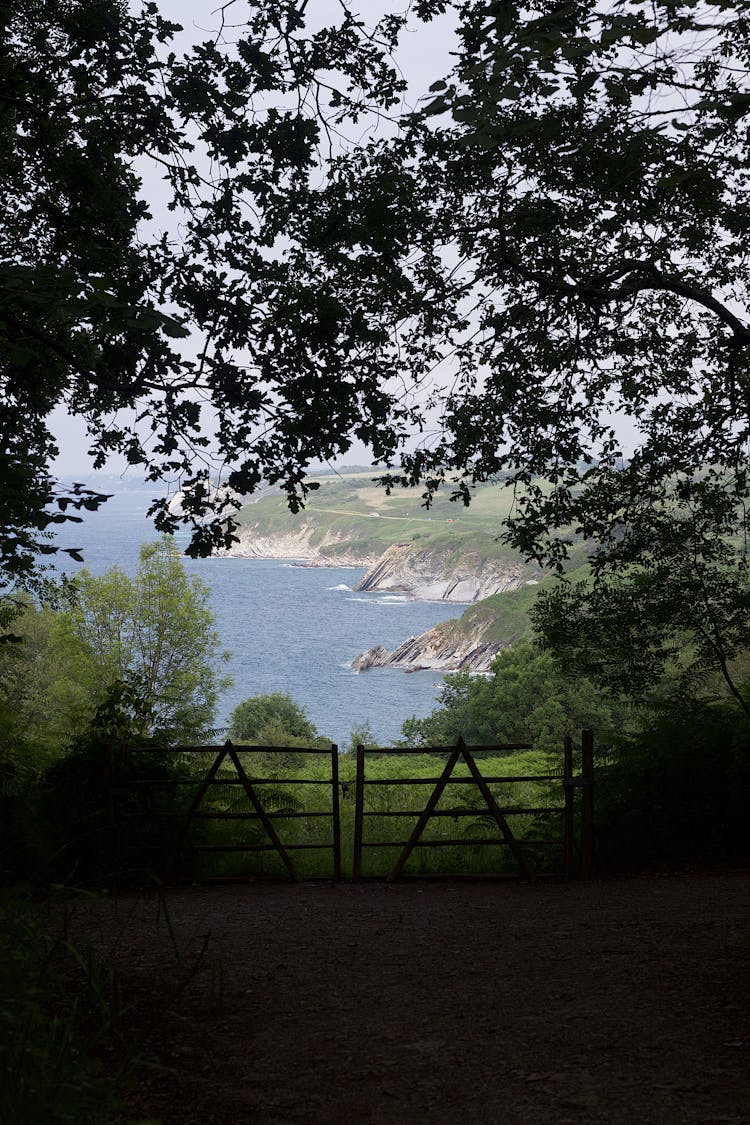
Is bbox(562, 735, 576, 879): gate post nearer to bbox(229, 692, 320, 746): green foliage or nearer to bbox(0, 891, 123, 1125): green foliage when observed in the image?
bbox(0, 891, 123, 1125): green foliage

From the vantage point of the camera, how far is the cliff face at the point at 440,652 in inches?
A: 3494

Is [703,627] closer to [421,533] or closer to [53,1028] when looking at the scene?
[53,1028]

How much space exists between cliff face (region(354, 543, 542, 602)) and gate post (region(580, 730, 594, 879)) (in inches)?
4043

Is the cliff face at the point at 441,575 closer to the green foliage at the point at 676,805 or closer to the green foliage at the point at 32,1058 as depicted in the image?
the green foliage at the point at 676,805

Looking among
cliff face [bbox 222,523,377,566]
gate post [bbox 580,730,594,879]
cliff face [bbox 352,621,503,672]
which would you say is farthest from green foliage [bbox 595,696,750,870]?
cliff face [bbox 222,523,377,566]

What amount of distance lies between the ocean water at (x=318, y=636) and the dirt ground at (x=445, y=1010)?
190 feet

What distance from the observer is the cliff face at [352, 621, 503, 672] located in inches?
3494

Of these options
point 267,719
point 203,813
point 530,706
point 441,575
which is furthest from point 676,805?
point 441,575

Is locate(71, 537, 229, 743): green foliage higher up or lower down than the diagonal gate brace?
higher up

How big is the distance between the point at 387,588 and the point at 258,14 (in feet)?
451

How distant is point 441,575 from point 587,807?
4972 inches

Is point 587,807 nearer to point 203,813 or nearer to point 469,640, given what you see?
point 203,813

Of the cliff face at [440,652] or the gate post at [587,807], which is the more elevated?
the cliff face at [440,652]

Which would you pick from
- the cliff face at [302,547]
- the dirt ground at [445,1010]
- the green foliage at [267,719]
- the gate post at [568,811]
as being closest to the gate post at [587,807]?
the gate post at [568,811]
